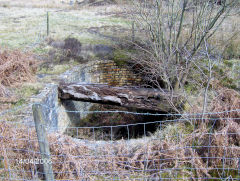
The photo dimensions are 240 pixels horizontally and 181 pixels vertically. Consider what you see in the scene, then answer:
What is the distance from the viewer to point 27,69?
775cm

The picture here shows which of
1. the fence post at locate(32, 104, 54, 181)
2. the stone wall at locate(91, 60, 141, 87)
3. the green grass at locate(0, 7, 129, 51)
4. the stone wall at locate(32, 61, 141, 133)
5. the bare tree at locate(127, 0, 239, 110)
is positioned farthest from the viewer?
the green grass at locate(0, 7, 129, 51)

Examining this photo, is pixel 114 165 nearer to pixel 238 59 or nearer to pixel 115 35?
pixel 238 59

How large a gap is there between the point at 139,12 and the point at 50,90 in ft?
11.2

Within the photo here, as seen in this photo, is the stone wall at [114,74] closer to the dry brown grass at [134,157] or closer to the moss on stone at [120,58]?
the moss on stone at [120,58]

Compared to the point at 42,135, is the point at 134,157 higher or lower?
lower

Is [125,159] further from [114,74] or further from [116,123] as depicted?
[114,74]

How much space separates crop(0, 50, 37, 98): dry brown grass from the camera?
7.24 metres

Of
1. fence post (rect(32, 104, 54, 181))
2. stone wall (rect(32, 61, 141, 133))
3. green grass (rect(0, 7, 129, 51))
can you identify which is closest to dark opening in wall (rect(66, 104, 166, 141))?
stone wall (rect(32, 61, 141, 133))

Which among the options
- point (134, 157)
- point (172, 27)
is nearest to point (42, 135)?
point (134, 157)

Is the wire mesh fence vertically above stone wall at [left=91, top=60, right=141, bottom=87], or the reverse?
stone wall at [left=91, top=60, right=141, bottom=87]

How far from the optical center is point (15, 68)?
762cm

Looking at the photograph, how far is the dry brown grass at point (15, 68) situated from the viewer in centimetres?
724

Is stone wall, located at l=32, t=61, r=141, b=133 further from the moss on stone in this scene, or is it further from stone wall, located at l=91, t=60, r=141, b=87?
the moss on stone

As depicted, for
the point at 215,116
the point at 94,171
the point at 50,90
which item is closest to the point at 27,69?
the point at 50,90
